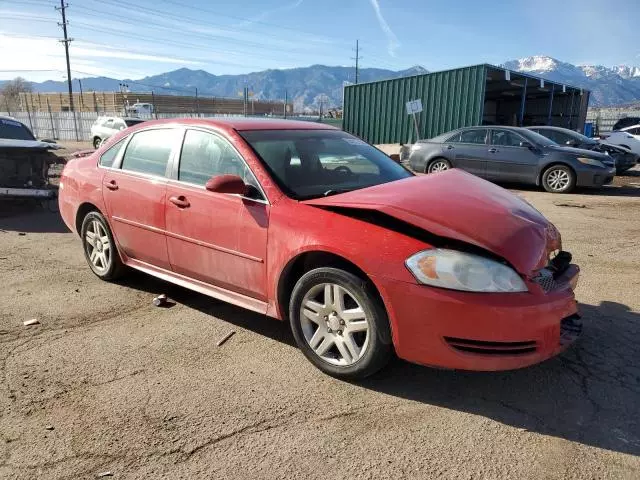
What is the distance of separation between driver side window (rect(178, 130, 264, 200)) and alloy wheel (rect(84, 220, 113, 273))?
132cm

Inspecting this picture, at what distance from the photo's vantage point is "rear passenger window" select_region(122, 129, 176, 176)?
4.21 metres

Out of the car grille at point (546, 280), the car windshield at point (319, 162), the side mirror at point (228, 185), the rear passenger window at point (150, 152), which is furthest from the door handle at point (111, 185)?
the car grille at point (546, 280)

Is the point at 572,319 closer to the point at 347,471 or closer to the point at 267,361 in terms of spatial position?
the point at 347,471

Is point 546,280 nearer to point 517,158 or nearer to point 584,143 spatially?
point 517,158

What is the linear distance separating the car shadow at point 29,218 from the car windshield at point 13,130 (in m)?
Result: 1.26

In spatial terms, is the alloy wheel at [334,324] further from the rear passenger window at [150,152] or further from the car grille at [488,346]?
the rear passenger window at [150,152]

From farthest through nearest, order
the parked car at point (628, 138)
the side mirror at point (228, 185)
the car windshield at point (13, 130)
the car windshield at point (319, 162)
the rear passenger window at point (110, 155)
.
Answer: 1. the parked car at point (628, 138)
2. the car windshield at point (13, 130)
3. the rear passenger window at point (110, 155)
4. the car windshield at point (319, 162)
5. the side mirror at point (228, 185)

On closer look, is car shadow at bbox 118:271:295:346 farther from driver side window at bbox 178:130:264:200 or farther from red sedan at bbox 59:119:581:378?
driver side window at bbox 178:130:264:200

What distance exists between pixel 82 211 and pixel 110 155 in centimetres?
69

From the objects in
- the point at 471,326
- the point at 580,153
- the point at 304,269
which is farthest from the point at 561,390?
the point at 580,153

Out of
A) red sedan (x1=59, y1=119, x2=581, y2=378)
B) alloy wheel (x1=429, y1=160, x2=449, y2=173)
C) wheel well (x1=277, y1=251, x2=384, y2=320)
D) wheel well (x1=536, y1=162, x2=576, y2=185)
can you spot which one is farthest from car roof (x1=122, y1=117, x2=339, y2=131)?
alloy wheel (x1=429, y1=160, x2=449, y2=173)

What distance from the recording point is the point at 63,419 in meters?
2.76

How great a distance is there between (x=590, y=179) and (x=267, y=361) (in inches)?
401

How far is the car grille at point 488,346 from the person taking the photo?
271 centimetres
